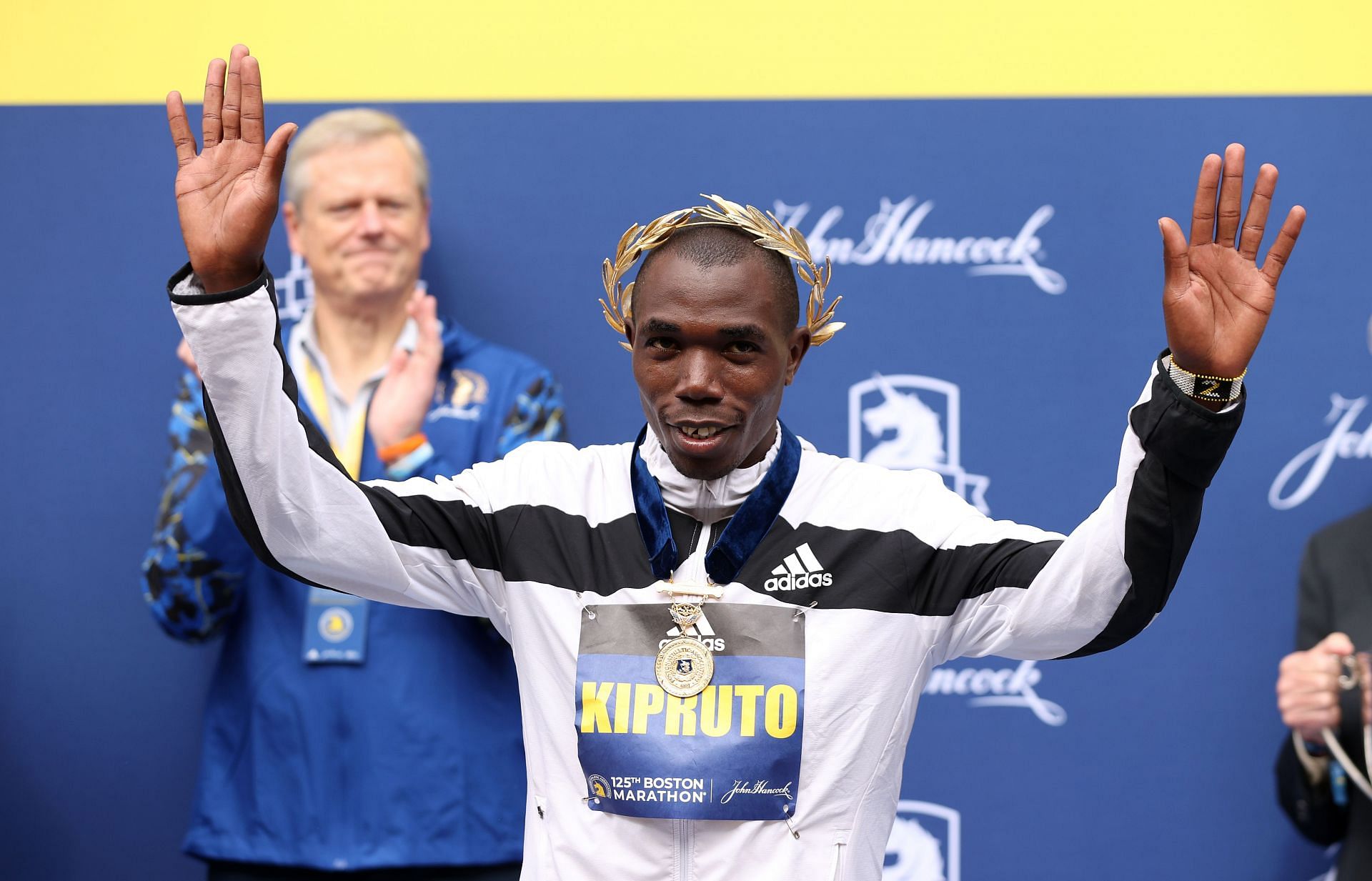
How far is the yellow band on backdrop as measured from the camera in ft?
11.7

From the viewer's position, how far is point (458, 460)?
312cm

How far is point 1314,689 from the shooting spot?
3.07 metres

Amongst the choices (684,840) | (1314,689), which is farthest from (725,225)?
(1314,689)

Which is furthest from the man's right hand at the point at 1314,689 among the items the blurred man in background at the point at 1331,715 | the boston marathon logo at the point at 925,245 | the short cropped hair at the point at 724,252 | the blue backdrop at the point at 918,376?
the short cropped hair at the point at 724,252

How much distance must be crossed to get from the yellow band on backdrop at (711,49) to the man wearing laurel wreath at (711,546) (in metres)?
1.65

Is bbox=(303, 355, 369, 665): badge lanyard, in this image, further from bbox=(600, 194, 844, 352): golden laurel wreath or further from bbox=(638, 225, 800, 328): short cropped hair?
bbox=(638, 225, 800, 328): short cropped hair

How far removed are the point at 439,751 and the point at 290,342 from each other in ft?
3.05

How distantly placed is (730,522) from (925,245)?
174 centimetres

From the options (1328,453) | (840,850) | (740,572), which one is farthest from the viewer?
(1328,453)

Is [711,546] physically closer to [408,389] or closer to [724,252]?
[724,252]

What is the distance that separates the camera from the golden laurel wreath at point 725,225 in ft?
6.59

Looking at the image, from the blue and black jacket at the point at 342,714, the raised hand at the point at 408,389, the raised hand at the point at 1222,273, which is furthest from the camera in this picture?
the raised hand at the point at 408,389

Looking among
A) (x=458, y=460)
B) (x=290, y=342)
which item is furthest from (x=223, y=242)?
(x=290, y=342)

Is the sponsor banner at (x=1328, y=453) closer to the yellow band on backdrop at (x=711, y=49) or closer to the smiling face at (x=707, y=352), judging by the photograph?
the yellow band on backdrop at (x=711, y=49)
